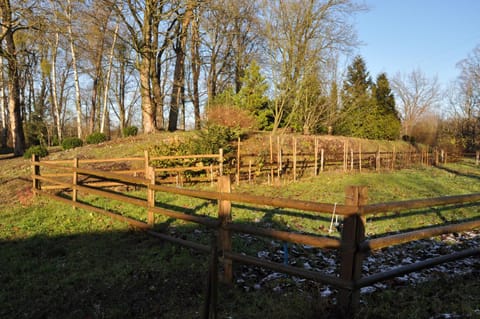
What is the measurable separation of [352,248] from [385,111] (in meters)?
31.9

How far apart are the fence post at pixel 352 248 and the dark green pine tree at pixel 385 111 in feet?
89.6

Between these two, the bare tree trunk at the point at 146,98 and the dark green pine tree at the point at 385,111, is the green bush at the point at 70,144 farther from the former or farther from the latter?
the dark green pine tree at the point at 385,111

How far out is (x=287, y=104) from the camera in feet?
74.0

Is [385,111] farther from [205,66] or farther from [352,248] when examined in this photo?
[352,248]

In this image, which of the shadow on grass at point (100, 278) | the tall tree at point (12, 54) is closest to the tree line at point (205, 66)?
the tall tree at point (12, 54)

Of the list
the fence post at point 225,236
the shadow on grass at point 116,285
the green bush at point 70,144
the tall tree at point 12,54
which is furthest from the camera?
the green bush at point 70,144

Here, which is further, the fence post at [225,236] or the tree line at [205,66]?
the tree line at [205,66]

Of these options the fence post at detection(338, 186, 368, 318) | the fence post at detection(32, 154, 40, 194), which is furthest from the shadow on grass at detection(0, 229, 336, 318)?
the fence post at detection(32, 154, 40, 194)

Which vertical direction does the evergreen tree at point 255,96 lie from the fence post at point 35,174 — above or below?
above

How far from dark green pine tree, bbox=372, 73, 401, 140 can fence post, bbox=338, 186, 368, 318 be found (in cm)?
2732

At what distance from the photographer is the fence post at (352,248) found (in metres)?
3.09

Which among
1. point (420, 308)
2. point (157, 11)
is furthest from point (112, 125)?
point (420, 308)

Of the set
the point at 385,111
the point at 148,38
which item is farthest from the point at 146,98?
the point at 385,111

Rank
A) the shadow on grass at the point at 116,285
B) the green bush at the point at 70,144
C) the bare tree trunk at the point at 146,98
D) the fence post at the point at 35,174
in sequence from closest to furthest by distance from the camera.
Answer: the shadow on grass at the point at 116,285 < the fence post at the point at 35,174 < the green bush at the point at 70,144 < the bare tree trunk at the point at 146,98
